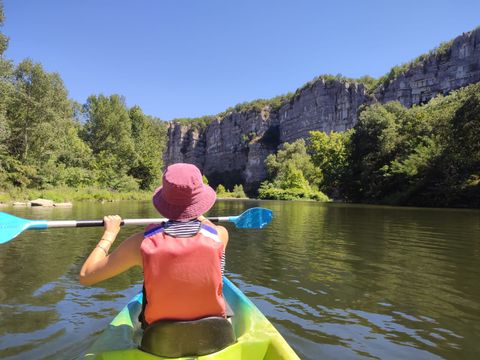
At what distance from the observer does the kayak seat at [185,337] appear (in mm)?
2299

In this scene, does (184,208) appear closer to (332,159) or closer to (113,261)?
(113,261)

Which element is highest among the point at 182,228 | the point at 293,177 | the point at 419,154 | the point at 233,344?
the point at 419,154

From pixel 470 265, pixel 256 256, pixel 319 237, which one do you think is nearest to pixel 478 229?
pixel 319 237

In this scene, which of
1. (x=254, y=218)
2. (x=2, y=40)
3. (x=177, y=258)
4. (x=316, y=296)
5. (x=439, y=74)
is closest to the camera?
(x=177, y=258)

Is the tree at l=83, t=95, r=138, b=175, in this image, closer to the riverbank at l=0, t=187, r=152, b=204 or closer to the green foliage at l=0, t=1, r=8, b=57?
the riverbank at l=0, t=187, r=152, b=204

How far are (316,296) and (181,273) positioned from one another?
411cm

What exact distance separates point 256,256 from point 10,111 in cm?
3063

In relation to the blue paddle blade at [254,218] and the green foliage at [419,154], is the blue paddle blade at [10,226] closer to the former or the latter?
the blue paddle blade at [254,218]

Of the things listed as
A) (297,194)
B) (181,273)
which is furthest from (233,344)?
(297,194)

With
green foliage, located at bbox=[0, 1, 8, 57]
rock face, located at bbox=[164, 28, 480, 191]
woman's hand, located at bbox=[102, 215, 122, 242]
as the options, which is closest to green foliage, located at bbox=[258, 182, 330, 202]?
rock face, located at bbox=[164, 28, 480, 191]

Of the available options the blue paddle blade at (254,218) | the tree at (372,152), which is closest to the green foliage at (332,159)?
the tree at (372,152)

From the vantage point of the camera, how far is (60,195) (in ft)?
97.6

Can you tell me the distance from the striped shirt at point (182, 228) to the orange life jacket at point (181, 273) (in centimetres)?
2

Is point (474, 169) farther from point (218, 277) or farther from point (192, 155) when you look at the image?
point (192, 155)
